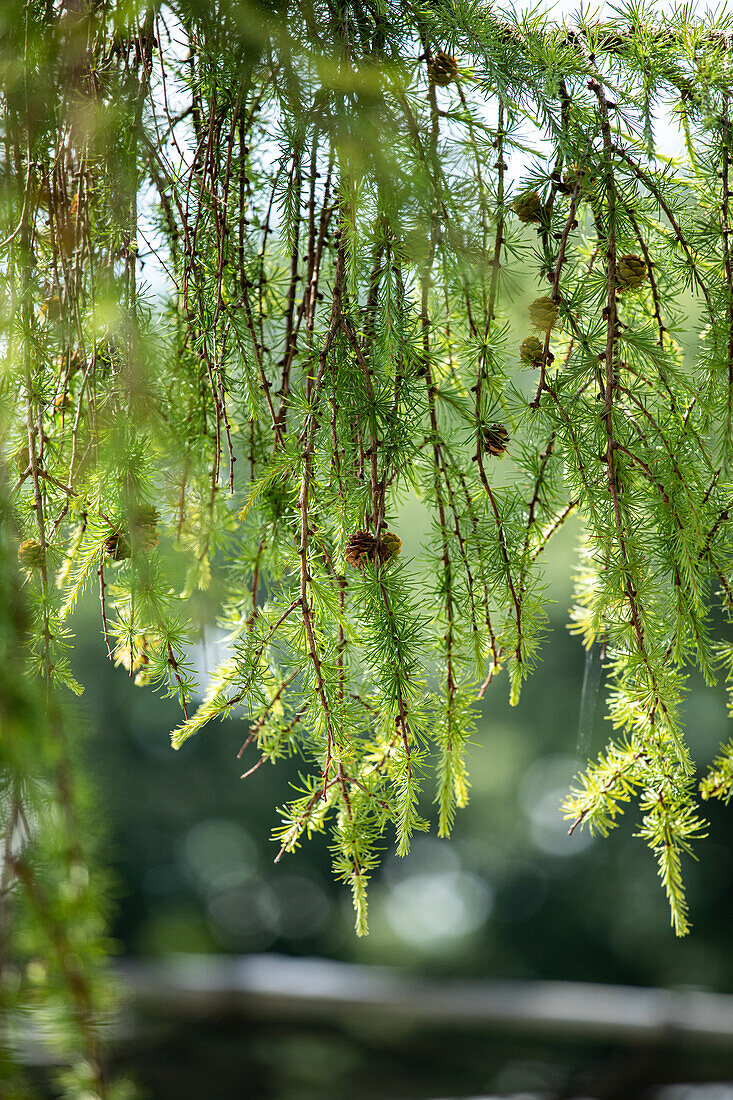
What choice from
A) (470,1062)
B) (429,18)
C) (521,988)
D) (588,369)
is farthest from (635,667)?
(521,988)

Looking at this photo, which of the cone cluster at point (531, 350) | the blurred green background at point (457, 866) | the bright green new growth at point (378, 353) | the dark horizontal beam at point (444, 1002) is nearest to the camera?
the bright green new growth at point (378, 353)

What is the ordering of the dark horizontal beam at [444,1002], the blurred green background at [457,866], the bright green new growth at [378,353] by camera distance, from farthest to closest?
the blurred green background at [457,866]
the dark horizontal beam at [444,1002]
the bright green new growth at [378,353]

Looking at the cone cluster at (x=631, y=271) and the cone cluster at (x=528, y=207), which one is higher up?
the cone cluster at (x=528, y=207)

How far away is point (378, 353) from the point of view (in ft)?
1.92

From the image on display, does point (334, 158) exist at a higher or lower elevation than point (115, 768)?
higher

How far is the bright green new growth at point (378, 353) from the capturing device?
55 centimetres

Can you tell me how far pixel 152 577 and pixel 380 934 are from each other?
12.3ft

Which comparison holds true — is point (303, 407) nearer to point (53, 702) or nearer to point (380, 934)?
point (53, 702)

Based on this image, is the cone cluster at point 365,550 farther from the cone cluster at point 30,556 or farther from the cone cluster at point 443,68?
the cone cluster at point 443,68

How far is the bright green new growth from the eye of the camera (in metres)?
0.55

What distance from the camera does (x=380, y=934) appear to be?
3855 millimetres

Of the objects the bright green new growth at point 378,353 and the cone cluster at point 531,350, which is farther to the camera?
the cone cluster at point 531,350

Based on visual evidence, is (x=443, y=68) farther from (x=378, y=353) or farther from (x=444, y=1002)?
(x=444, y=1002)

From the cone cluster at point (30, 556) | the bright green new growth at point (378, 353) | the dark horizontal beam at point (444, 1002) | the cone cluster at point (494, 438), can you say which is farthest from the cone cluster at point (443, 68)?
the dark horizontal beam at point (444, 1002)
